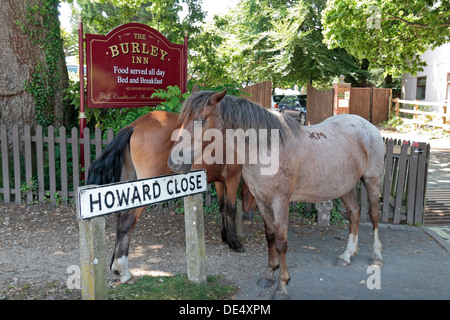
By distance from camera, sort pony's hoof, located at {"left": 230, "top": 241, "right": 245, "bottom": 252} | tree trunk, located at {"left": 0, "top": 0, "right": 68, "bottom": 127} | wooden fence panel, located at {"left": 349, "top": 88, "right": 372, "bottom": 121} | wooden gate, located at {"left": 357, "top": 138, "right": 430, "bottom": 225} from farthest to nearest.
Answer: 1. wooden fence panel, located at {"left": 349, "top": 88, "right": 372, "bottom": 121}
2. tree trunk, located at {"left": 0, "top": 0, "right": 68, "bottom": 127}
3. wooden gate, located at {"left": 357, "top": 138, "right": 430, "bottom": 225}
4. pony's hoof, located at {"left": 230, "top": 241, "right": 245, "bottom": 252}

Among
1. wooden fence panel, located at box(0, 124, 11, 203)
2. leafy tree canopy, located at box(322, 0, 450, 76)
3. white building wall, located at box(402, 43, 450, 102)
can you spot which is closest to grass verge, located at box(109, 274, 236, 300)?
wooden fence panel, located at box(0, 124, 11, 203)

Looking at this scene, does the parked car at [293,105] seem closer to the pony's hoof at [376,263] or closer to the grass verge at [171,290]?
the pony's hoof at [376,263]

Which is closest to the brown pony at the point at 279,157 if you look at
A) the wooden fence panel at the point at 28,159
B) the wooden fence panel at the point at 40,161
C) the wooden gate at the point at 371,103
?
the wooden fence panel at the point at 40,161

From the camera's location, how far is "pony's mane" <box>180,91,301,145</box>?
10.8 ft

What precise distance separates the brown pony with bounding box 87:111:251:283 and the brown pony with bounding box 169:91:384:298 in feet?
2.86

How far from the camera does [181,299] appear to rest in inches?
132

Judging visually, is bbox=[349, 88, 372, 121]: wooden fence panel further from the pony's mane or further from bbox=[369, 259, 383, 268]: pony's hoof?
the pony's mane

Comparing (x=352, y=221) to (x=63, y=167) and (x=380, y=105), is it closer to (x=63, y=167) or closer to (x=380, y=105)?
(x=63, y=167)

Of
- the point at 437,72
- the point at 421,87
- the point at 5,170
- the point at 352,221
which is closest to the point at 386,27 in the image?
the point at 352,221

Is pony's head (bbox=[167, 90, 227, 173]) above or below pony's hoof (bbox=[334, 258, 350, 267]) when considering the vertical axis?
above

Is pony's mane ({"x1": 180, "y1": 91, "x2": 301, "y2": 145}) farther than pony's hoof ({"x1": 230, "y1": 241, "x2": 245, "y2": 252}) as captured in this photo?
No

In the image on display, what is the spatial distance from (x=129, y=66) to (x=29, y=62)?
193 cm

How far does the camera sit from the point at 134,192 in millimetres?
2895

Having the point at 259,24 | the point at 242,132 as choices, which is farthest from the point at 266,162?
the point at 259,24
